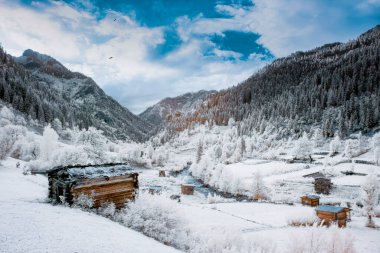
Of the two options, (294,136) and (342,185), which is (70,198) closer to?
(342,185)

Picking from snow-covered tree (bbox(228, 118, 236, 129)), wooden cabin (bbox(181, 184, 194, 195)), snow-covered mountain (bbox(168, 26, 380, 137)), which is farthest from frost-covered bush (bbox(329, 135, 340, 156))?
snow-covered tree (bbox(228, 118, 236, 129))

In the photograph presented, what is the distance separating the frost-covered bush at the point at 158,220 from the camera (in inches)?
479

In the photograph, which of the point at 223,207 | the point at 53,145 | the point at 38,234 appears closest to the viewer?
the point at 38,234

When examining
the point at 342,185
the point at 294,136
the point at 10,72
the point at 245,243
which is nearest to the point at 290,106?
the point at 294,136

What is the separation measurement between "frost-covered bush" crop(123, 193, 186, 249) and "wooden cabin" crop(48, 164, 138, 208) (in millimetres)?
1851

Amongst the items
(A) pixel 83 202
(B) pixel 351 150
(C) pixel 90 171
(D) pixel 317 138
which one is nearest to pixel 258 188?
(C) pixel 90 171

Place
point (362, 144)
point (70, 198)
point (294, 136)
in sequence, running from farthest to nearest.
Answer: point (294, 136)
point (362, 144)
point (70, 198)

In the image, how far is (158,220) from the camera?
1338cm

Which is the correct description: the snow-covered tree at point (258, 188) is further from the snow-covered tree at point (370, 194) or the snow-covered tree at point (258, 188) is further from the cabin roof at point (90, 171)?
the cabin roof at point (90, 171)

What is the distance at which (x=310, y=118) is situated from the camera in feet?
403

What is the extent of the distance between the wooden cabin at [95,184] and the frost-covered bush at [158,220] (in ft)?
6.07

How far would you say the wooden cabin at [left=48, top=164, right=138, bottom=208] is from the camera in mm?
Answer: 14812

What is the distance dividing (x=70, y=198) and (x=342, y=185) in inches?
2007

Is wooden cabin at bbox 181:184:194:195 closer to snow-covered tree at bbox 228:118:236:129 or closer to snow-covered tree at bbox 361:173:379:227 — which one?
snow-covered tree at bbox 361:173:379:227
